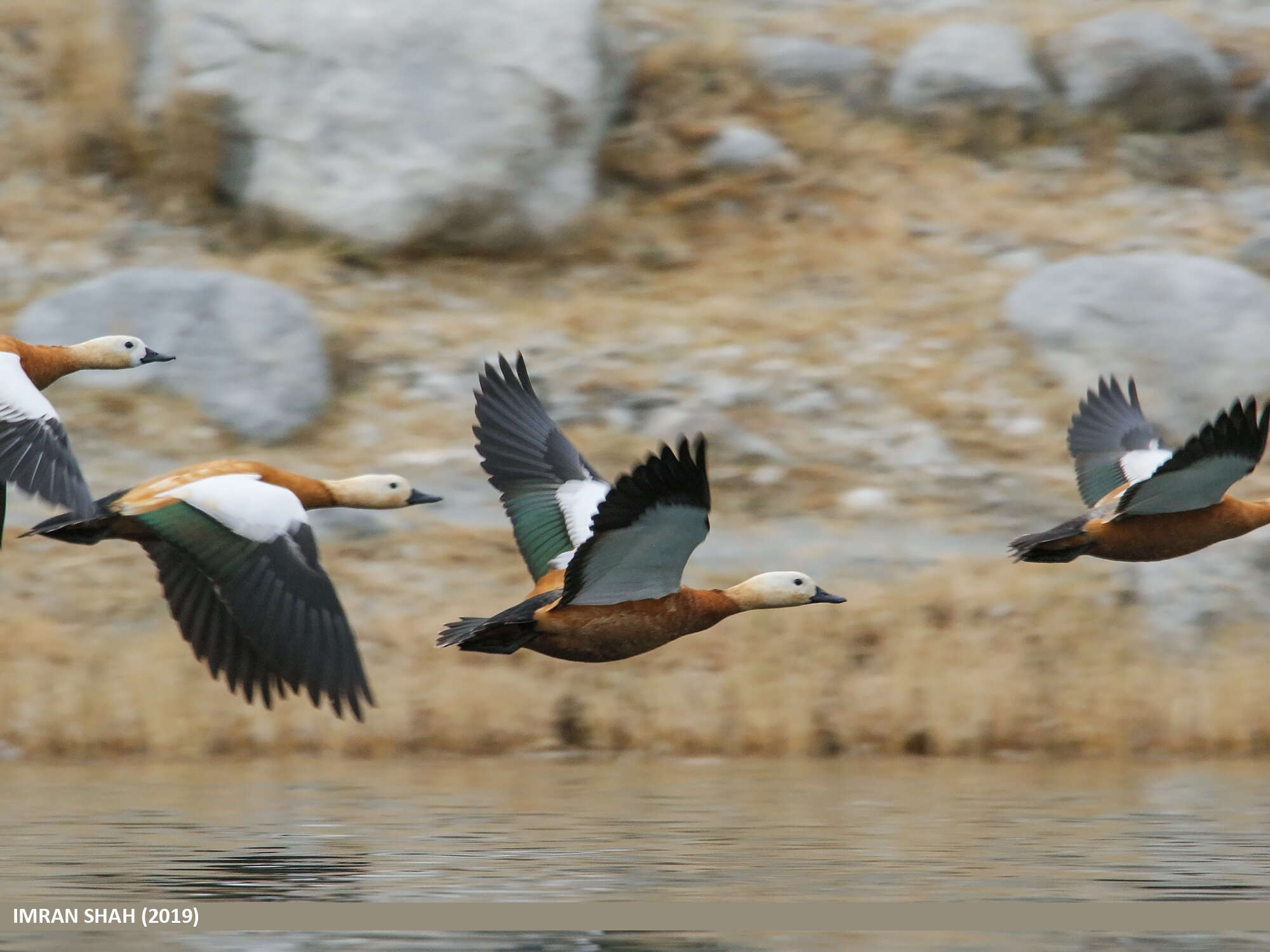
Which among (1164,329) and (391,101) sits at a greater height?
(391,101)

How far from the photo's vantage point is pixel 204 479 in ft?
30.7

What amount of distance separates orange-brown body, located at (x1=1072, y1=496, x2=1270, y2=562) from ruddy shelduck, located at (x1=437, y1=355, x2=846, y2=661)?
1.41 meters

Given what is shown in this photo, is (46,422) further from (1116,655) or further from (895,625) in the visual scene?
(1116,655)

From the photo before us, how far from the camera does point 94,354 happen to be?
1108 centimetres

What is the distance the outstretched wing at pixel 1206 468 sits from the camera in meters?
9.62

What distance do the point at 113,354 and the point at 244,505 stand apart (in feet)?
7.58

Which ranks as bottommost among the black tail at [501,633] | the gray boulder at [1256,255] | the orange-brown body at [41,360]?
the black tail at [501,633]

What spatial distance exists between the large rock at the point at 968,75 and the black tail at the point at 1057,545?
42.2 ft

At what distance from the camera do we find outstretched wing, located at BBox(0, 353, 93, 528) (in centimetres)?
925

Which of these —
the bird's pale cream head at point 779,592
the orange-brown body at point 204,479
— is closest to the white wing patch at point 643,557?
the bird's pale cream head at point 779,592

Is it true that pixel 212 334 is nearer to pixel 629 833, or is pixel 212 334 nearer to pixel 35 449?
pixel 629 833

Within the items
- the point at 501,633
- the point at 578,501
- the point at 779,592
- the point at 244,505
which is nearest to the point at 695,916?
the point at 501,633

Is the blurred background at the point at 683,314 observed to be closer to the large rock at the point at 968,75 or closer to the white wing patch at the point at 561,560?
the large rock at the point at 968,75

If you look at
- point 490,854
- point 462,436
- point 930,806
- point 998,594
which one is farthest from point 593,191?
point 490,854
